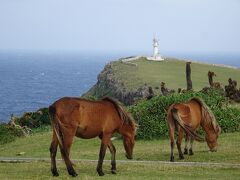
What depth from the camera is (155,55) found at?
97.1 m

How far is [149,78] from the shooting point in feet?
221

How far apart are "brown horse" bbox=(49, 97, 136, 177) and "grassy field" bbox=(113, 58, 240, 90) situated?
39069mm

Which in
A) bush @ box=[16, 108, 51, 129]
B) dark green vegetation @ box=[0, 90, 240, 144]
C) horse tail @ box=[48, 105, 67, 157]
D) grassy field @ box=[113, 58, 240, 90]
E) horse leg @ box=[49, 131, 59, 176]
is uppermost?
horse tail @ box=[48, 105, 67, 157]

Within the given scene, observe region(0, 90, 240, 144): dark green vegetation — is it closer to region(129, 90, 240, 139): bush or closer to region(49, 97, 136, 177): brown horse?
region(129, 90, 240, 139): bush

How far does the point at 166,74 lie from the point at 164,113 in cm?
4252

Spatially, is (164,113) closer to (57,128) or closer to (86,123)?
(86,123)

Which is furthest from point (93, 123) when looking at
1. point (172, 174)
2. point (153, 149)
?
point (153, 149)

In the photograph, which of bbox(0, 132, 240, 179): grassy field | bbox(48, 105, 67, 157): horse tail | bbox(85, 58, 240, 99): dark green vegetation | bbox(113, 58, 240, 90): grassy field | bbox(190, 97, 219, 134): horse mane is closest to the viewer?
bbox(48, 105, 67, 157): horse tail

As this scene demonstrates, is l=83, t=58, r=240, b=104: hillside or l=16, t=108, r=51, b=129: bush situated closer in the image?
l=16, t=108, r=51, b=129: bush

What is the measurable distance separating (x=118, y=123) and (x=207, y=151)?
7542 millimetres

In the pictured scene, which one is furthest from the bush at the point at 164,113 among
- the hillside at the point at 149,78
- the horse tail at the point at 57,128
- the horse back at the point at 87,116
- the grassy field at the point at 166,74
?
the grassy field at the point at 166,74

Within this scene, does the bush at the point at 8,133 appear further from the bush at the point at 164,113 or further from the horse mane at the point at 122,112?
the horse mane at the point at 122,112

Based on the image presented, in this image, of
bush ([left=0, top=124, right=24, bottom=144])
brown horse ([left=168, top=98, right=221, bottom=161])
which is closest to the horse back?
brown horse ([left=168, top=98, right=221, bottom=161])

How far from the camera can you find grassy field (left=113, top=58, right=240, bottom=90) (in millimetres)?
61800
